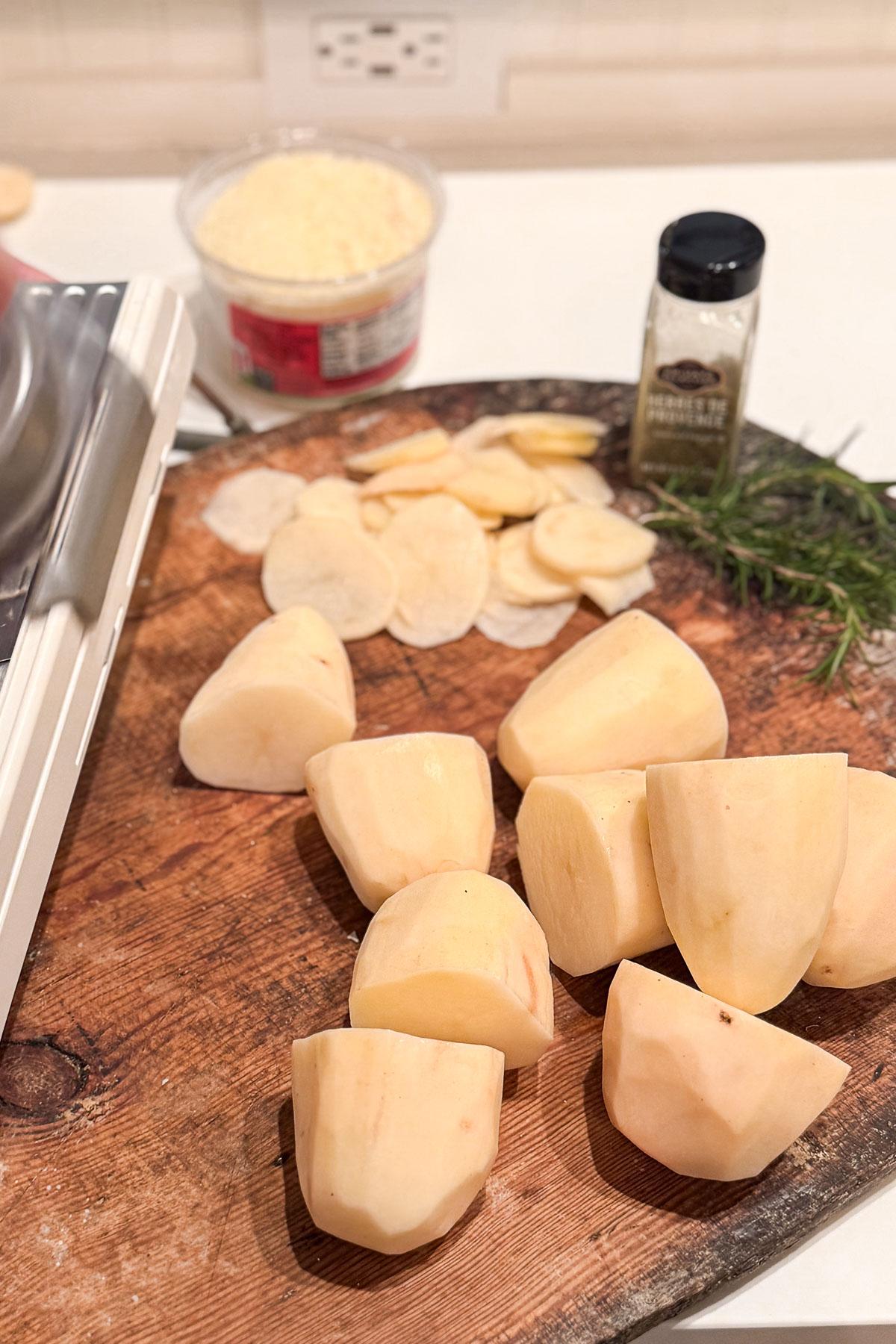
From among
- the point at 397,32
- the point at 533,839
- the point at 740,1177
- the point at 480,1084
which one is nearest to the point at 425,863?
the point at 533,839

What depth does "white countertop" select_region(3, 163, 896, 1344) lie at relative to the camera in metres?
1.69

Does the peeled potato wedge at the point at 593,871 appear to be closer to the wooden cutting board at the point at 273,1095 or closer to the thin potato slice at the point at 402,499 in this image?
the wooden cutting board at the point at 273,1095

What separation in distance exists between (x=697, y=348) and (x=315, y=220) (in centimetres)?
55

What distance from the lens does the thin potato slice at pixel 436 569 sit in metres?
1.28

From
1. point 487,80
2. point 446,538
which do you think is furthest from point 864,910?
point 487,80

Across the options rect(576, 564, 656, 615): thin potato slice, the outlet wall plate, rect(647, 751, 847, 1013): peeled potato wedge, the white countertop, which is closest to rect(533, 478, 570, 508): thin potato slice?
rect(576, 564, 656, 615): thin potato slice

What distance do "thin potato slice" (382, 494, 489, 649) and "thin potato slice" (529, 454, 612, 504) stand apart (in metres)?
0.13

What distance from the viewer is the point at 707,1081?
86 centimetres

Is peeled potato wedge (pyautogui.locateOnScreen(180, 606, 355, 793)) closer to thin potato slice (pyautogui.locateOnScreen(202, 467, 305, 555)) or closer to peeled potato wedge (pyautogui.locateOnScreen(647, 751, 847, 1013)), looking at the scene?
thin potato slice (pyautogui.locateOnScreen(202, 467, 305, 555))

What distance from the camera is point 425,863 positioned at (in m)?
1.02

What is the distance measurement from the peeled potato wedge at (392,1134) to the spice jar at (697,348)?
75cm

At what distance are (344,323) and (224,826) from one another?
0.69 m

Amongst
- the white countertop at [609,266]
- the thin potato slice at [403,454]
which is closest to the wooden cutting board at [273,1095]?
the thin potato slice at [403,454]

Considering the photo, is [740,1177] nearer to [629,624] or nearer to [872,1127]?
[872,1127]
